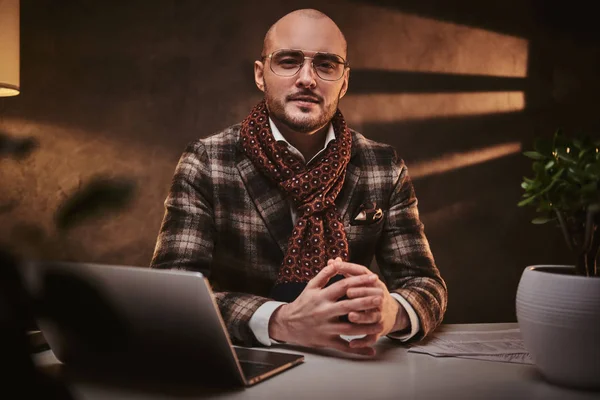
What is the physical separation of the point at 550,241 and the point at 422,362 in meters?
2.76

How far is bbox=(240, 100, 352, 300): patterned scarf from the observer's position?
5.55ft

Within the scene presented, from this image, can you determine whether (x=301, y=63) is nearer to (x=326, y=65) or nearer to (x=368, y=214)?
(x=326, y=65)

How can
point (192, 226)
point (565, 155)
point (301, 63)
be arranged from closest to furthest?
point (565, 155) < point (192, 226) < point (301, 63)

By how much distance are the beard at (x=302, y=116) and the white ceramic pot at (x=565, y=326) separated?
1.10m

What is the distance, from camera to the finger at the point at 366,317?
1.10 metres

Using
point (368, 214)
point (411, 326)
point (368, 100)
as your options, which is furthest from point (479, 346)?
point (368, 100)

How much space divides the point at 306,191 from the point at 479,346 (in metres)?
0.79

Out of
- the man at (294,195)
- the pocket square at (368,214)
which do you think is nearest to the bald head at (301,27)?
the man at (294,195)

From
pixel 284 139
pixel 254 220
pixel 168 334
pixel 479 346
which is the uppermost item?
pixel 284 139

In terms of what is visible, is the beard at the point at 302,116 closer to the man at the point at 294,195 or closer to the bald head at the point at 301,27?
the man at the point at 294,195

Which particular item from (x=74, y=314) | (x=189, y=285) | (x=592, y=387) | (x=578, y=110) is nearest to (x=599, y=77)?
(x=578, y=110)

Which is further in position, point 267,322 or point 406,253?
point 406,253

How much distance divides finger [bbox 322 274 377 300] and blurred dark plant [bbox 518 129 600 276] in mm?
358

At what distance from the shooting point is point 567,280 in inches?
31.9
